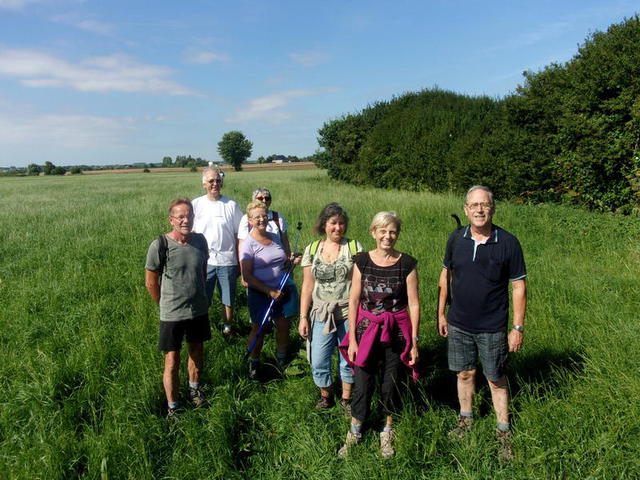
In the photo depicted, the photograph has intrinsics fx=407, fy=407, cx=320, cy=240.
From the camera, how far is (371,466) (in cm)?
250

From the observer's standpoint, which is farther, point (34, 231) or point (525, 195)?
point (525, 195)

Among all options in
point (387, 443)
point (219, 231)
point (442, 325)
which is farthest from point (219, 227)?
point (387, 443)

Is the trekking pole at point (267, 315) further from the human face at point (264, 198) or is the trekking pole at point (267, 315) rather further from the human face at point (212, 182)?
the human face at point (212, 182)

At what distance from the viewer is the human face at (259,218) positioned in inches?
146

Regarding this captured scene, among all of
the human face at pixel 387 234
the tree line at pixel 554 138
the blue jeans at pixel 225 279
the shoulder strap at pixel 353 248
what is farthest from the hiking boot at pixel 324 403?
the tree line at pixel 554 138

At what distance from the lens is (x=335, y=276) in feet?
9.96

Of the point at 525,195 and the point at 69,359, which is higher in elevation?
the point at 525,195

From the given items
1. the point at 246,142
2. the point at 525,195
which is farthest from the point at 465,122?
the point at 246,142

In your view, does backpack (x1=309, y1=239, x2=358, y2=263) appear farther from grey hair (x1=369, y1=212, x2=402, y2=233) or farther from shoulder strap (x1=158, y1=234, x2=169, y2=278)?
shoulder strap (x1=158, y1=234, x2=169, y2=278)

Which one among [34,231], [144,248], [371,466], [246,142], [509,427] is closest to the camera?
[371,466]

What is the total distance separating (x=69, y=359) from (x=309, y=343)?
7.39ft

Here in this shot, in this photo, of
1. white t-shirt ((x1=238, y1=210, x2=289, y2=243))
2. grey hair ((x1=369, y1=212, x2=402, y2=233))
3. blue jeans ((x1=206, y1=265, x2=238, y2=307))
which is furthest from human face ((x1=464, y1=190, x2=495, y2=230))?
blue jeans ((x1=206, y1=265, x2=238, y2=307))

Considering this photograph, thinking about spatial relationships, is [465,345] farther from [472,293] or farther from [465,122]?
[465,122]

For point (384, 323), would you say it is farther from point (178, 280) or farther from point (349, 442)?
point (178, 280)
